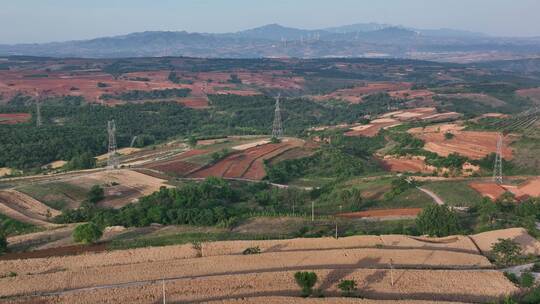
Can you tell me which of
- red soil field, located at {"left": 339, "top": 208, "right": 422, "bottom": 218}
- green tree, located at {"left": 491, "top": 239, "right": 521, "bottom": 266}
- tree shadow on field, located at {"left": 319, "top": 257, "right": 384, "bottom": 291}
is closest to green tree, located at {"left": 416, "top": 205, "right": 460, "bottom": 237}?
green tree, located at {"left": 491, "top": 239, "right": 521, "bottom": 266}

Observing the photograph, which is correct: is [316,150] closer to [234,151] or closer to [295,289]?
[234,151]

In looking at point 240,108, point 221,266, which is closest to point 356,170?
point 221,266

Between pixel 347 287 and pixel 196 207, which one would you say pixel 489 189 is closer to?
pixel 196 207

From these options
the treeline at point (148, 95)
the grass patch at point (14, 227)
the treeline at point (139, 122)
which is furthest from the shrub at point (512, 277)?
the treeline at point (148, 95)

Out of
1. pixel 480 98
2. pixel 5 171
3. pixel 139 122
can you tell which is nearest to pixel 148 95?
pixel 139 122

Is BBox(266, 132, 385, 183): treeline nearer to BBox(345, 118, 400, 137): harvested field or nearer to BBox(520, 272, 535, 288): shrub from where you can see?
BBox(345, 118, 400, 137): harvested field

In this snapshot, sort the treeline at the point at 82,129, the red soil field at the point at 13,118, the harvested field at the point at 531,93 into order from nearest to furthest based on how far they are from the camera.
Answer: the treeline at the point at 82,129, the red soil field at the point at 13,118, the harvested field at the point at 531,93

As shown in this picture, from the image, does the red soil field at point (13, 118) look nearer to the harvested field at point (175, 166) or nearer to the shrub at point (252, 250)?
the harvested field at point (175, 166)
